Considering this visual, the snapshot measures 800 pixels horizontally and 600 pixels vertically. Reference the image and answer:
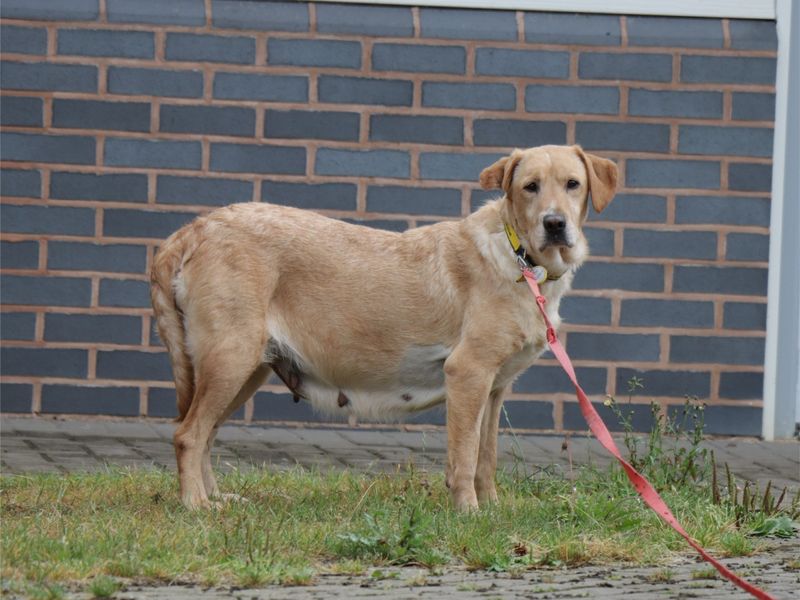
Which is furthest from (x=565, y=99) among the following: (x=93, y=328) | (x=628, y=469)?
(x=628, y=469)

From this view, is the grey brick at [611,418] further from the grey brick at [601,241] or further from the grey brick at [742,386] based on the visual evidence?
the grey brick at [601,241]

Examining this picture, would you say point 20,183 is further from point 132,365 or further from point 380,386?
point 380,386

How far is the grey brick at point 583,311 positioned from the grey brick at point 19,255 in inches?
137

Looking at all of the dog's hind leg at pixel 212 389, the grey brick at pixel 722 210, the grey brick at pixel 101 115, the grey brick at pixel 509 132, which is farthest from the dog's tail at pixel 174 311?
the grey brick at pixel 722 210

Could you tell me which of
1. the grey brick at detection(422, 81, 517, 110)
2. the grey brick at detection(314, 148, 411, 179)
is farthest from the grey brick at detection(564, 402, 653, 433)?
the grey brick at detection(422, 81, 517, 110)

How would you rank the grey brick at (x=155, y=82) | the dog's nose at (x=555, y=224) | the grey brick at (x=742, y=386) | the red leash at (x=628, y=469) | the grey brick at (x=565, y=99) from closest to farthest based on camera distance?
the red leash at (x=628, y=469) < the dog's nose at (x=555, y=224) < the grey brick at (x=155, y=82) < the grey brick at (x=565, y=99) < the grey brick at (x=742, y=386)

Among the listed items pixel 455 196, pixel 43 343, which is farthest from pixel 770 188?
pixel 43 343

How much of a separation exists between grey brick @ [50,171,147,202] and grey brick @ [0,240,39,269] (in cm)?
37

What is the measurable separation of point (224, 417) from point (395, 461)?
1.71 meters

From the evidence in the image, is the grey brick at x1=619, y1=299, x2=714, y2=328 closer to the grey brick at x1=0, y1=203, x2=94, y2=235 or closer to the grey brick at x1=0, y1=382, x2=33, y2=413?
the grey brick at x1=0, y1=203, x2=94, y2=235

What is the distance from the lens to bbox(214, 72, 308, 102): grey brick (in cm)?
984

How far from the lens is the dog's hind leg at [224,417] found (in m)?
6.77

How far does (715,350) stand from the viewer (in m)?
10.1

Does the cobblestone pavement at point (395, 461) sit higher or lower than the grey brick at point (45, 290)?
lower
